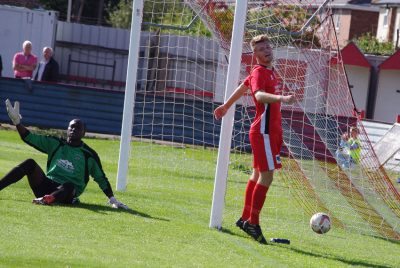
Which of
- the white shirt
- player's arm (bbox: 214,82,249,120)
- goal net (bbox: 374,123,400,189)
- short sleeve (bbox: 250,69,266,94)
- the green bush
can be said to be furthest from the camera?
the green bush

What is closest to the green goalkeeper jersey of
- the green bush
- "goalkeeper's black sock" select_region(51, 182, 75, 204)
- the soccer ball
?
"goalkeeper's black sock" select_region(51, 182, 75, 204)

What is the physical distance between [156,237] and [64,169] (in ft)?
6.72

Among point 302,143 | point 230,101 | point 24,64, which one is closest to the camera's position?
point 230,101

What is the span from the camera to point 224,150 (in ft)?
37.0

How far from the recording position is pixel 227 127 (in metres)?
11.3

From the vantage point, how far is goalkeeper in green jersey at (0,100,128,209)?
1162 cm

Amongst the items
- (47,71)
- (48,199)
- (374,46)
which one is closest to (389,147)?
(47,71)

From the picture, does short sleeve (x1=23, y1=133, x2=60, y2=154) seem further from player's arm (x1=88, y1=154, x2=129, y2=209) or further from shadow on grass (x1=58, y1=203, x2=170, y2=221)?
shadow on grass (x1=58, y1=203, x2=170, y2=221)

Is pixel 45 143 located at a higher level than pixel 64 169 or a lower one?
higher

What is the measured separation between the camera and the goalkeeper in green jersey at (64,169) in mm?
11625

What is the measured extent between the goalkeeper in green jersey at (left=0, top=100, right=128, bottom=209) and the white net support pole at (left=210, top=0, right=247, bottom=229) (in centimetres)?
130

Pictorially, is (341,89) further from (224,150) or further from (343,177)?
(224,150)

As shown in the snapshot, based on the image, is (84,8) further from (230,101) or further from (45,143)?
(230,101)

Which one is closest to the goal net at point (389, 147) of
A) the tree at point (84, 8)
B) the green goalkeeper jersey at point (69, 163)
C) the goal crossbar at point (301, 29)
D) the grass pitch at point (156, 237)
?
the grass pitch at point (156, 237)
